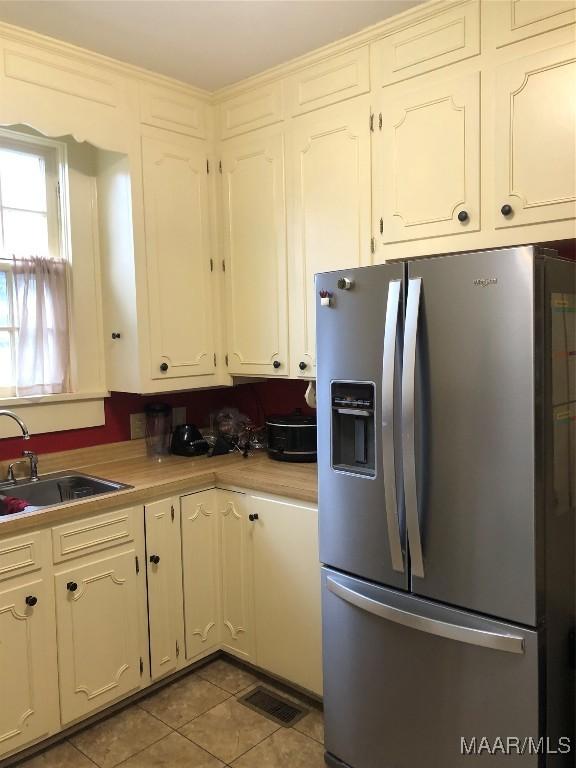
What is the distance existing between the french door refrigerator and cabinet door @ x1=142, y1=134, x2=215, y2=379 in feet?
3.40

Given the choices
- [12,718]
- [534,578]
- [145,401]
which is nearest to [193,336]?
[145,401]

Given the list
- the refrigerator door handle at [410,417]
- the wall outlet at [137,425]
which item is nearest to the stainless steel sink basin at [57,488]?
the wall outlet at [137,425]

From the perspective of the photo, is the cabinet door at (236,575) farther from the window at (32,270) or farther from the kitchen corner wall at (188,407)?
the window at (32,270)

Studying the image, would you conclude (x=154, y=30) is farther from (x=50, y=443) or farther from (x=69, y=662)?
(x=69, y=662)

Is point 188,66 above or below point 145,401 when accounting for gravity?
above

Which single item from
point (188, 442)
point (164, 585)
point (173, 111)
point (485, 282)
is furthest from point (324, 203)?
point (164, 585)

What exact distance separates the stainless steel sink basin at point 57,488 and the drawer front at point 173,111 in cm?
153

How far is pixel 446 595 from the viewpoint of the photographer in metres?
1.72

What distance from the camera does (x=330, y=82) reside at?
8.05ft

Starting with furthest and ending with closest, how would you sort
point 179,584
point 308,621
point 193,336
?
point 193,336 < point 179,584 < point 308,621

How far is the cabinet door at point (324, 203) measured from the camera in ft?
7.79

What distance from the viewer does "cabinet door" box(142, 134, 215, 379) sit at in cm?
271

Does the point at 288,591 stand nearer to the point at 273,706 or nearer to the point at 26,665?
the point at 273,706

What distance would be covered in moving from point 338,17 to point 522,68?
0.70 m
